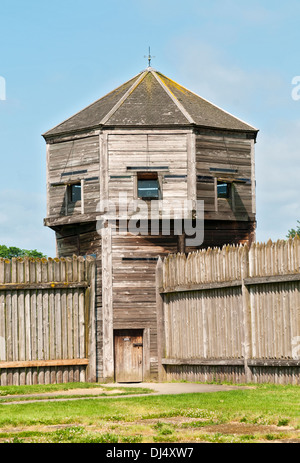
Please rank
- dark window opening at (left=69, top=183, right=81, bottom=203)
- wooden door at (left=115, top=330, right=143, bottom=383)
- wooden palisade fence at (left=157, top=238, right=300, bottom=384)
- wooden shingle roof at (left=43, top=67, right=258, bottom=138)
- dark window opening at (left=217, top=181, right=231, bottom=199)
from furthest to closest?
dark window opening at (left=69, top=183, right=81, bottom=203)
dark window opening at (left=217, top=181, right=231, bottom=199)
wooden shingle roof at (left=43, top=67, right=258, bottom=138)
wooden door at (left=115, top=330, right=143, bottom=383)
wooden palisade fence at (left=157, top=238, right=300, bottom=384)

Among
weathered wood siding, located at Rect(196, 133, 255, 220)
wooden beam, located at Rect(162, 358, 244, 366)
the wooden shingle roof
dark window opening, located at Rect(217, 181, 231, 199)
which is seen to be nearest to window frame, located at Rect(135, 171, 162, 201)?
weathered wood siding, located at Rect(196, 133, 255, 220)

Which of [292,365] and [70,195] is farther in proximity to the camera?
[70,195]

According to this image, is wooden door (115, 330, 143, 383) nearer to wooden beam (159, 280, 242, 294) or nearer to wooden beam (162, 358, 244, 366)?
wooden beam (162, 358, 244, 366)

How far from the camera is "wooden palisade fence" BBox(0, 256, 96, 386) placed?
66.8ft

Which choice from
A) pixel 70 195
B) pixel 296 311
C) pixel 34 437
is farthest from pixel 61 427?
pixel 70 195

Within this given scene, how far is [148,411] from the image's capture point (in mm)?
12672

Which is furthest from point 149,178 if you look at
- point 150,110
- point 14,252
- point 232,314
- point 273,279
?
Answer: point 14,252

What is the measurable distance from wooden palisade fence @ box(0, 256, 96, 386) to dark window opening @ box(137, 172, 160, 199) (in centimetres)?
410

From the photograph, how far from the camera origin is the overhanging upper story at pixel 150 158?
80.6ft

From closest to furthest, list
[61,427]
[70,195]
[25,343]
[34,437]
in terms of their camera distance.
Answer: [34,437] < [61,427] < [25,343] < [70,195]

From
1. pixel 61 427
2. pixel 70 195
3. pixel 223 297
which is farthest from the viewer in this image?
pixel 70 195

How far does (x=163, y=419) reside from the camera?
1195 centimetres
